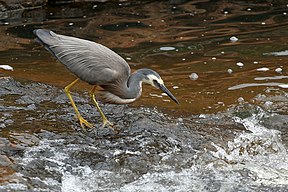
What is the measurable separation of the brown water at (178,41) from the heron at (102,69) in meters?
1.00

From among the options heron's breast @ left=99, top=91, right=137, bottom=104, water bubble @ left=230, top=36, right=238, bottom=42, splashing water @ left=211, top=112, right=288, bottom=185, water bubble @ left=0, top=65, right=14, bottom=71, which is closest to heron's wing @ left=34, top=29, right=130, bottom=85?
heron's breast @ left=99, top=91, right=137, bottom=104

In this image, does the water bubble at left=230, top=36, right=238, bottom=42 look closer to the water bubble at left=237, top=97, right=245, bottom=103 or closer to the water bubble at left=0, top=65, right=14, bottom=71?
the water bubble at left=237, top=97, right=245, bottom=103

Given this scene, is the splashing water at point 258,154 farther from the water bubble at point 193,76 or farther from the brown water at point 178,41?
the water bubble at point 193,76

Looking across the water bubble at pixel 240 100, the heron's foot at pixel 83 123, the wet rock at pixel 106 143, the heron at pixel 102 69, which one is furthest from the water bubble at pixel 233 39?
the heron's foot at pixel 83 123

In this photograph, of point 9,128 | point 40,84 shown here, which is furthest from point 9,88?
point 9,128

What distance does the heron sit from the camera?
17.6ft

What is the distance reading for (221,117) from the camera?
612cm

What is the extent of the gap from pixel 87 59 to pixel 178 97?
173 centimetres

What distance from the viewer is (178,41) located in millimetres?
8891

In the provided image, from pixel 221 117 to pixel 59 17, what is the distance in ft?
15.7

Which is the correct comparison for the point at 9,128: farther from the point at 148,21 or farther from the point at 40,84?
the point at 148,21

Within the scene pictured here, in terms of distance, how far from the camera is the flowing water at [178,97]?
479cm

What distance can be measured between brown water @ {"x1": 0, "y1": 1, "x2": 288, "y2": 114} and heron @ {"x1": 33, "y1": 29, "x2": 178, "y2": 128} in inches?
39.5

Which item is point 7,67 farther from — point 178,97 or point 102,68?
point 102,68
